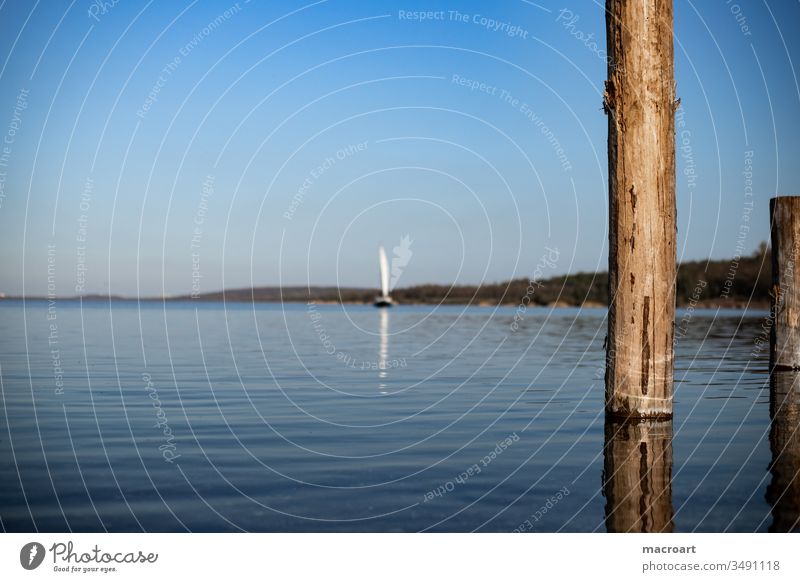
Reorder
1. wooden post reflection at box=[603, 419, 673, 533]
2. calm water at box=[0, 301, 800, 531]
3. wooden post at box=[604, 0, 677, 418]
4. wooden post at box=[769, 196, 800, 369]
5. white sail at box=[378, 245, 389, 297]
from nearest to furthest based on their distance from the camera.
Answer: wooden post reflection at box=[603, 419, 673, 533]
calm water at box=[0, 301, 800, 531]
wooden post at box=[604, 0, 677, 418]
wooden post at box=[769, 196, 800, 369]
white sail at box=[378, 245, 389, 297]

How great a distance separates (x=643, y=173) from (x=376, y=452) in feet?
15.1

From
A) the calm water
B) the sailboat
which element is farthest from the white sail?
the calm water

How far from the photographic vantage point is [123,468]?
8805 mm

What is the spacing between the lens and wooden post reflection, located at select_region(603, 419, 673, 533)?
6.73 m

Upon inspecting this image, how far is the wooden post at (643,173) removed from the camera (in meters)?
10.3

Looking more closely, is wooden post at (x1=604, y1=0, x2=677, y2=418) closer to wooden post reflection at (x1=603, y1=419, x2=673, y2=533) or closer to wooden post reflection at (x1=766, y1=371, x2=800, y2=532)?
wooden post reflection at (x1=603, y1=419, x2=673, y2=533)

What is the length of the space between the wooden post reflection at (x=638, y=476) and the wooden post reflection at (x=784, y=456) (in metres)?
0.87

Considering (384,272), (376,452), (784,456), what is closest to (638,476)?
(784,456)

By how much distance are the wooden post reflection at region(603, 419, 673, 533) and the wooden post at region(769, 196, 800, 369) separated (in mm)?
7344

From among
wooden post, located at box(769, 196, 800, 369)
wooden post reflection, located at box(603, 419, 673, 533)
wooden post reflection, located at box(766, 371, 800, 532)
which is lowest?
wooden post reflection, located at box(766, 371, 800, 532)
